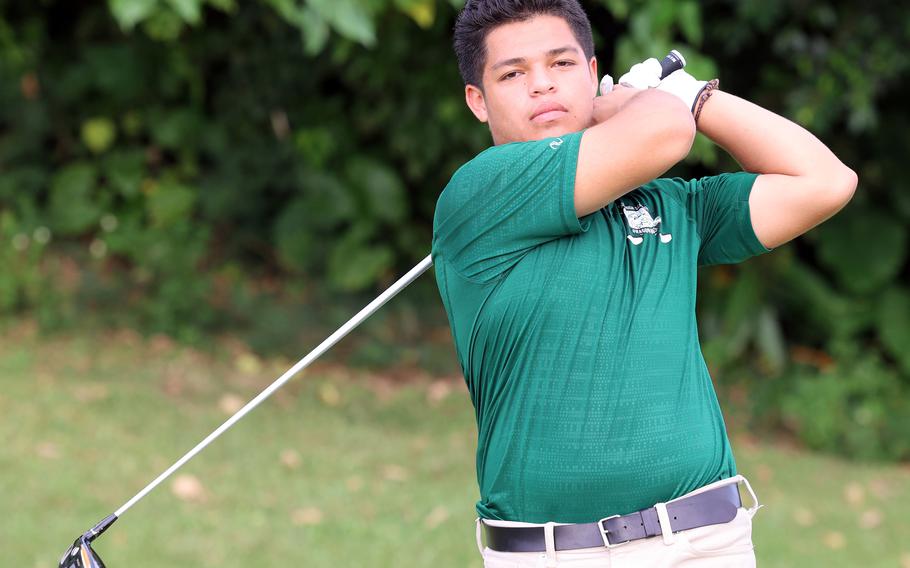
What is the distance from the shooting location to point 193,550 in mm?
5066

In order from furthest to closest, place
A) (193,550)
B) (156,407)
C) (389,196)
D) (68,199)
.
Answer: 1. (68,199)
2. (389,196)
3. (156,407)
4. (193,550)

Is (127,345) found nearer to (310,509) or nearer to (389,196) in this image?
(389,196)

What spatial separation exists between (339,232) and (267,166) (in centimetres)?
78

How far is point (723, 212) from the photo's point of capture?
234 centimetres

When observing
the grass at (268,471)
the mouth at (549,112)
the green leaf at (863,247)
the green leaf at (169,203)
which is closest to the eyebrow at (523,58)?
the mouth at (549,112)

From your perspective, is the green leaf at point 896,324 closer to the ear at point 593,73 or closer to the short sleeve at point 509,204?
the ear at point 593,73

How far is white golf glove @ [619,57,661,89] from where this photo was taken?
2.30 m

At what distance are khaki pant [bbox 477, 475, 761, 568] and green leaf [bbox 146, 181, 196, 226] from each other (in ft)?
23.8

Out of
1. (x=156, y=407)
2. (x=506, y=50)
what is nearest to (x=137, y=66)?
(x=156, y=407)

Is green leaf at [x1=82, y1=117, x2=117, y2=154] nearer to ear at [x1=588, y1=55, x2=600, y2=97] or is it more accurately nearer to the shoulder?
ear at [x1=588, y1=55, x2=600, y2=97]

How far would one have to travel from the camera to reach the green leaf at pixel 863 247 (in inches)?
331

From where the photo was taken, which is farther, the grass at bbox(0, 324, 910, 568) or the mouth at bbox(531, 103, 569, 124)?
the grass at bbox(0, 324, 910, 568)

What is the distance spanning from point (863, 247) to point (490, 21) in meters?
6.75

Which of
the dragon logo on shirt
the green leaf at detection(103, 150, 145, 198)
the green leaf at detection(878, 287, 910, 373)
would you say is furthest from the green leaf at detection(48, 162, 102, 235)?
the dragon logo on shirt
